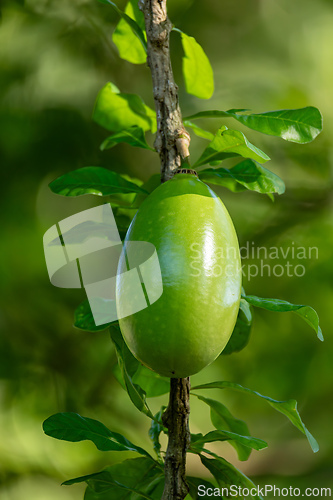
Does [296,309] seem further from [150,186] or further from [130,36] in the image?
[130,36]

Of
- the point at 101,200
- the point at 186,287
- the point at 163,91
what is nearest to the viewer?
the point at 186,287

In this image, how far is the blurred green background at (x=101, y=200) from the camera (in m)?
0.70

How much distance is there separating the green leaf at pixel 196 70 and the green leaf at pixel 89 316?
27 cm

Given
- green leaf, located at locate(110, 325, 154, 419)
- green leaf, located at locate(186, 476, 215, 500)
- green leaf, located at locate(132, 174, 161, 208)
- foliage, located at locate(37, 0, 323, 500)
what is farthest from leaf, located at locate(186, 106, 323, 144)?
green leaf, located at locate(186, 476, 215, 500)

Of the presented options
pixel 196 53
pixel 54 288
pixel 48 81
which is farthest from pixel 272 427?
pixel 48 81

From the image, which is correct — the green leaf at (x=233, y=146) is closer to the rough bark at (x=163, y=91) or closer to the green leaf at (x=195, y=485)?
the rough bark at (x=163, y=91)

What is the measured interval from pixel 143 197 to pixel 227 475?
0.28 m

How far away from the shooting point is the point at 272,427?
2.30 feet

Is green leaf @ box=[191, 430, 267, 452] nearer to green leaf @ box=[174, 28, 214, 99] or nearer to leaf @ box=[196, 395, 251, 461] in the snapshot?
leaf @ box=[196, 395, 251, 461]

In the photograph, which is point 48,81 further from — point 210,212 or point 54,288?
point 210,212

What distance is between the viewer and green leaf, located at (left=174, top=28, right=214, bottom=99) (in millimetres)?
520

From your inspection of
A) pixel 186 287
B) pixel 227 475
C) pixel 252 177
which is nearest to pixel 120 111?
pixel 252 177

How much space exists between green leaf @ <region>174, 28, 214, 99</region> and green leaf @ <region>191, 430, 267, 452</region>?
378 millimetres

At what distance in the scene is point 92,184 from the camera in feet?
1.49
